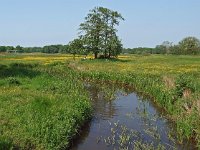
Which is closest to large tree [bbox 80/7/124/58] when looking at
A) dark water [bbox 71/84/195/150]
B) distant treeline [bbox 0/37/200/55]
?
distant treeline [bbox 0/37/200/55]

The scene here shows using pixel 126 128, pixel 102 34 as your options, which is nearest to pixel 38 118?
pixel 126 128

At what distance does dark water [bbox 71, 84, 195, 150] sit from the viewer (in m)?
14.3

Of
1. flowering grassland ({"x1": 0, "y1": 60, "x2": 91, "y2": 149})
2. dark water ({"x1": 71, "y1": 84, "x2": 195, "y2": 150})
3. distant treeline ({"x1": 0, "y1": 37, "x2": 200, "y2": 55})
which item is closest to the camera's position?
flowering grassland ({"x1": 0, "y1": 60, "x2": 91, "y2": 149})

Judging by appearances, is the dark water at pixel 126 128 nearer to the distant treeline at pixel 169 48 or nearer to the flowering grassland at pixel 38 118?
the flowering grassland at pixel 38 118

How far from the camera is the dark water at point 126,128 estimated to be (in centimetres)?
1429

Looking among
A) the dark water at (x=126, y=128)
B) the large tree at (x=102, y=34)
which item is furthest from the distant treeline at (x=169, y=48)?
the dark water at (x=126, y=128)

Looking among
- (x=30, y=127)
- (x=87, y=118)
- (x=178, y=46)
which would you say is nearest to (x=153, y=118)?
(x=87, y=118)

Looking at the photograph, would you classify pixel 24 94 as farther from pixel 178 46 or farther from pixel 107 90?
pixel 178 46

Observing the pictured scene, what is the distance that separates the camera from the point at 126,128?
1686 centimetres

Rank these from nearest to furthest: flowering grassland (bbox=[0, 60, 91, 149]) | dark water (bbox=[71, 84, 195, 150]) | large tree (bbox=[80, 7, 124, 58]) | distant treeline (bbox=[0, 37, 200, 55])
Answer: flowering grassland (bbox=[0, 60, 91, 149]), dark water (bbox=[71, 84, 195, 150]), large tree (bbox=[80, 7, 124, 58]), distant treeline (bbox=[0, 37, 200, 55])

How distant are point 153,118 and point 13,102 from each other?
22.9 feet

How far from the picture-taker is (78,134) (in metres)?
15.4

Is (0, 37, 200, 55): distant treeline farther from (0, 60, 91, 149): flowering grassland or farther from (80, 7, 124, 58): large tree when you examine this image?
(0, 60, 91, 149): flowering grassland

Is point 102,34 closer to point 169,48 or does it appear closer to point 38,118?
point 38,118
